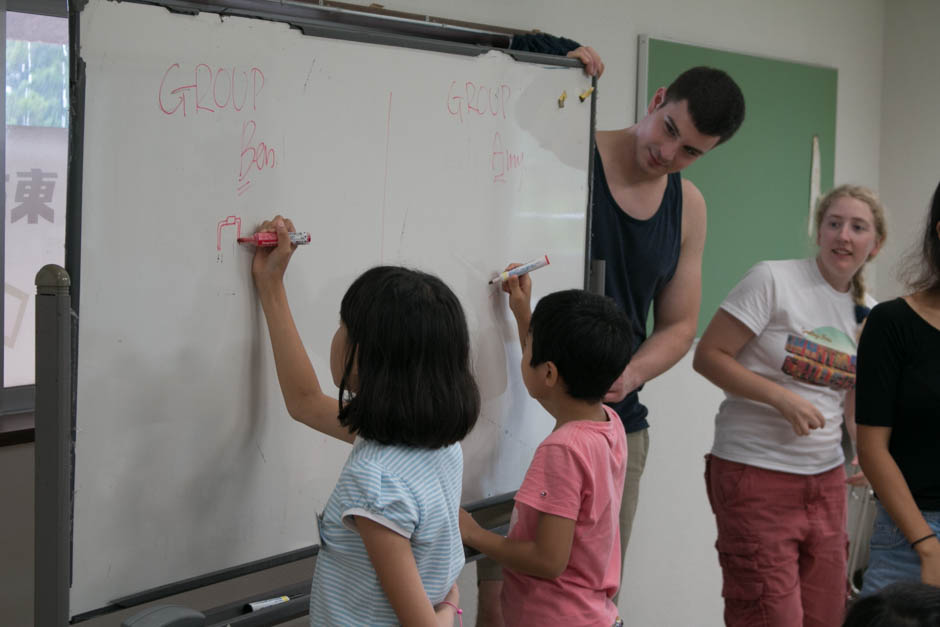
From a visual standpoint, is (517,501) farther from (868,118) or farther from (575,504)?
(868,118)

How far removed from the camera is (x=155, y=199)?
→ 1.27 metres

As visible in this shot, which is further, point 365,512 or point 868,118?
point 868,118

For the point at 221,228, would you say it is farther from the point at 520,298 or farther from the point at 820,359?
the point at 820,359

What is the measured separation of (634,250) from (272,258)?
953mm

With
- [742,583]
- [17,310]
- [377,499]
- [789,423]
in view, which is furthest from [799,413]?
[17,310]

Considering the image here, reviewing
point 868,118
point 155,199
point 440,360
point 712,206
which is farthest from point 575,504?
point 868,118

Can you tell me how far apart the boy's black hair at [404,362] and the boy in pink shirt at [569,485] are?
0.28 meters

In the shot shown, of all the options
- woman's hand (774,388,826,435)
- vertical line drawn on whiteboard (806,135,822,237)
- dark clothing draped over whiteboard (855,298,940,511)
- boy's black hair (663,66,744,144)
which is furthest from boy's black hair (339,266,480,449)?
vertical line drawn on whiteboard (806,135,822,237)

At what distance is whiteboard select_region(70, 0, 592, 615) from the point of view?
1.23 metres

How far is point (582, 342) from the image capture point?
4.85ft

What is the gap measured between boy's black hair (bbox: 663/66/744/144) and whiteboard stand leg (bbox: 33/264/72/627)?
136 cm

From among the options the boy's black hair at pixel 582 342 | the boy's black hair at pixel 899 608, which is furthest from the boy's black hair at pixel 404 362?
the boy's black hair at pixel 899 608

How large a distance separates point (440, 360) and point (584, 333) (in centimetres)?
38

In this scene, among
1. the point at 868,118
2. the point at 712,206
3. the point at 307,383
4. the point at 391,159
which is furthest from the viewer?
the point at 868,118
